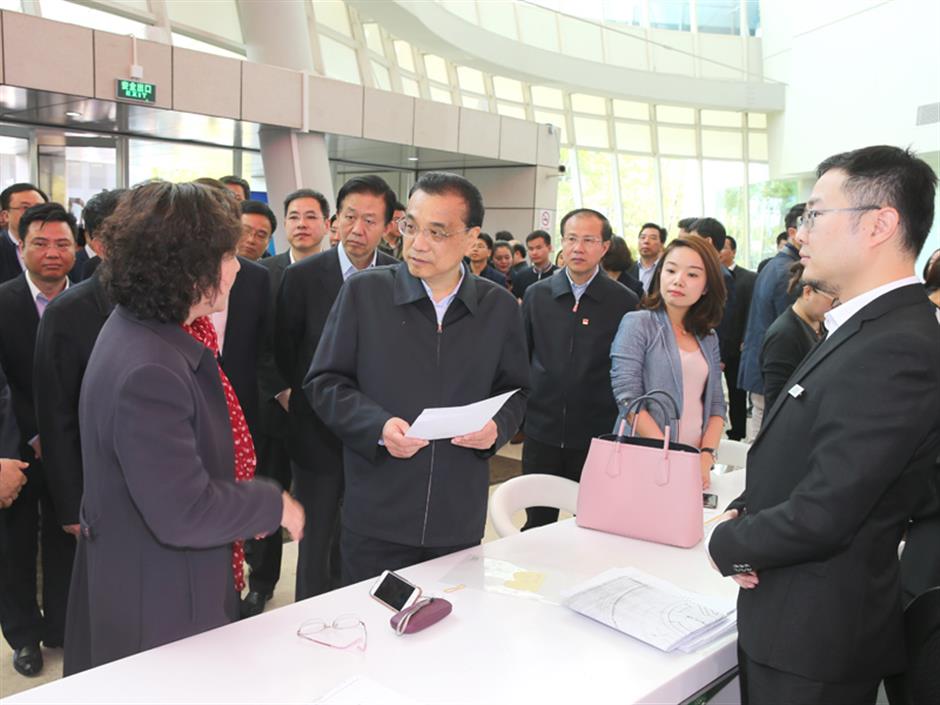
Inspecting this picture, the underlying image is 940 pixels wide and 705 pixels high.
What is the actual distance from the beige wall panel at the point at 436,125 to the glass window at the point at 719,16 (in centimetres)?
1008

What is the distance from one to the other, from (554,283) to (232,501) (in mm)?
2341

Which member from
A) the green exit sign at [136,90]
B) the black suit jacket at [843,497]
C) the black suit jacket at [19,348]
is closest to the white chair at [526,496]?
the black suit jacket at [843,497]

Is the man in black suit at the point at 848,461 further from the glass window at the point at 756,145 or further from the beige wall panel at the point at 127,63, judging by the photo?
the glass window at the point at 756,145

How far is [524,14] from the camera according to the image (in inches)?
604

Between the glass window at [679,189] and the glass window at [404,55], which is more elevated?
the glass window at [404,55]

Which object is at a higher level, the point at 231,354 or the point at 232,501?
the point at 231,354

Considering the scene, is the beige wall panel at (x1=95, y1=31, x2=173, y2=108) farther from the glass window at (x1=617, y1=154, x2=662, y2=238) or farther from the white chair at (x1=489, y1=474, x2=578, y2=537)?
the glass window at (x1=617, y1=154, x2=662, y2=238)

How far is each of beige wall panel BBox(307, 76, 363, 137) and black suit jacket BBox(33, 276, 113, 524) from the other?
22.4 feet

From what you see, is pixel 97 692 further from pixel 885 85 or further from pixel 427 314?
pixel 885 85

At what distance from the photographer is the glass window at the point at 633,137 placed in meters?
17.3

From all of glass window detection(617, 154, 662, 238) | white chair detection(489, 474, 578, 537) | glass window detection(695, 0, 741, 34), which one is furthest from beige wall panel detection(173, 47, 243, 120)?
glass window detection(695, 0, 741, 34)

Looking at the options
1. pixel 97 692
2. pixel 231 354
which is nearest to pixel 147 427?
pixel 97 692

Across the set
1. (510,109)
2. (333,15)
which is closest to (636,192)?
(510,109)

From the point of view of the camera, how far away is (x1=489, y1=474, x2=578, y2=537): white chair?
2525 mm
